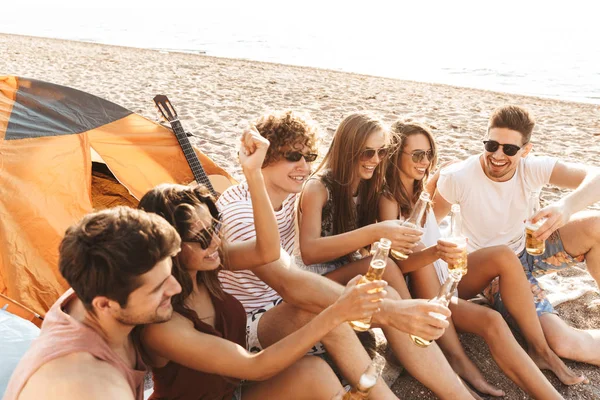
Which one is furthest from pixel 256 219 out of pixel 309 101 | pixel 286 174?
pixel 309 101

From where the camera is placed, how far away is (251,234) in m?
2.51

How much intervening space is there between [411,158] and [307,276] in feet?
3.88

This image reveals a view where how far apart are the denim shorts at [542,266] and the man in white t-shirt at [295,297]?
881 millimetres

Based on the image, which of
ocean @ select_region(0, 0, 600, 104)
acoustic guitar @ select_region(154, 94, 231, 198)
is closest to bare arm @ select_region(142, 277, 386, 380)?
acoustic guitar @ select_region(154, 94, 231, 198)

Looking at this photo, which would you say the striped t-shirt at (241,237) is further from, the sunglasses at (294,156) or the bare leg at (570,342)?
the bare leg at (570,342)

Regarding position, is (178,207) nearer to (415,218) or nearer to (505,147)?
(415,218)

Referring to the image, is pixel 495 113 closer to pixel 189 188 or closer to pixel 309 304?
pixel 309 304

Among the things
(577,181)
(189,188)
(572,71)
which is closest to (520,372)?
(577,181)

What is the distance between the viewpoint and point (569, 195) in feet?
9.78

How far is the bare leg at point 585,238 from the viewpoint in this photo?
2.99m

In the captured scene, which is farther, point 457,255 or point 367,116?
point 367,116

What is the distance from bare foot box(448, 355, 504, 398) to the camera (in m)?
2.62

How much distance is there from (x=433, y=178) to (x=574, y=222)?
0.91 meters

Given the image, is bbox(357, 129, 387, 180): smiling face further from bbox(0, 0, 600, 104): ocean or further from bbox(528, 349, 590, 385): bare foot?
bbox(0, 0, 600, 104): ocean
